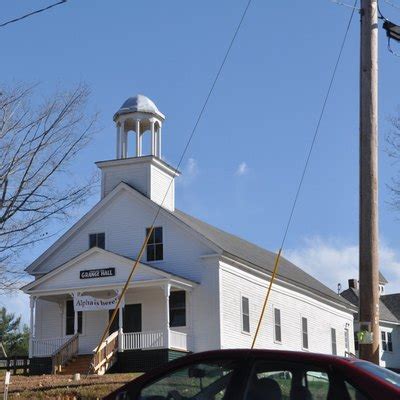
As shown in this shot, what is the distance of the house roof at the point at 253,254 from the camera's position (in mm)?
34812

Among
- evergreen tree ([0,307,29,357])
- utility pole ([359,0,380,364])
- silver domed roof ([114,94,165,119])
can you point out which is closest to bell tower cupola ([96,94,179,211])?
silver domed roof ([114,94,165,119])

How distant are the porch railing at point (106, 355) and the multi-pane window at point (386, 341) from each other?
3116 centimetres

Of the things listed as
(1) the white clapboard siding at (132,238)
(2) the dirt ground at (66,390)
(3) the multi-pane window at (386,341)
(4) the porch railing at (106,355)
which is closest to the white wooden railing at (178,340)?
(4) the porch railing at (106,355)

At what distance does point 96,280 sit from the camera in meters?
32.9

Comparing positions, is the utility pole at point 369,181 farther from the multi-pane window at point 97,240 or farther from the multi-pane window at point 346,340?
the multi-pane window at point 346,340

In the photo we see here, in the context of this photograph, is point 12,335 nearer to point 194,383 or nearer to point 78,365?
point 78,365

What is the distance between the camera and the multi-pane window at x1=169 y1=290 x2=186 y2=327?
33.2 m

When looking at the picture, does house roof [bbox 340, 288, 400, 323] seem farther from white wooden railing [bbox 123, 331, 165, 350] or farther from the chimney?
white wooden railing [bbox 123, 331, 165, 350]

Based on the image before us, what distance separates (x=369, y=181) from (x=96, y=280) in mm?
23277

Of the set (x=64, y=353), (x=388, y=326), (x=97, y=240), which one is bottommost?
(x=64, y=353)

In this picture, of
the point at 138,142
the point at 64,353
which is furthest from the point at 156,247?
the point at 64,353

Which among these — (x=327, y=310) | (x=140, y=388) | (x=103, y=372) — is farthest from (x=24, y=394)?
(x=327, y=310)

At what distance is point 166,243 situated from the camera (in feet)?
112

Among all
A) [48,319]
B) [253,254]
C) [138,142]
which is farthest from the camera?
[253,254]
